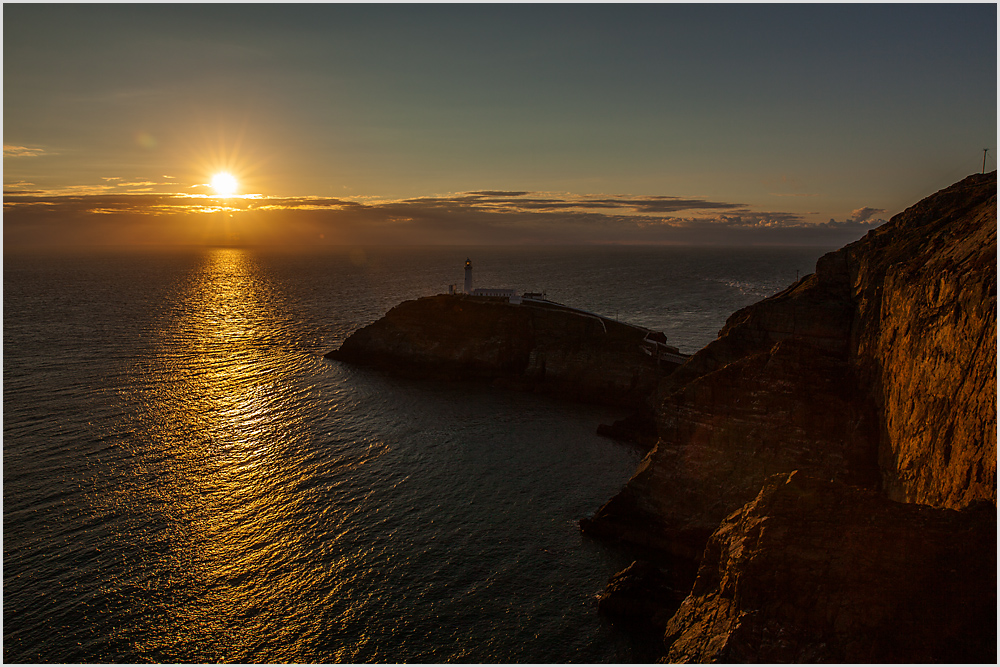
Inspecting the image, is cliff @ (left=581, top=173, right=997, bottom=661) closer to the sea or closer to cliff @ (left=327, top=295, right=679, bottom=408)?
the sea

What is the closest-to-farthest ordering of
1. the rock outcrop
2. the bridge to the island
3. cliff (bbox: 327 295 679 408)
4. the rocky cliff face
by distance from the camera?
the rock outcrop, the rocky cliff face, cliff (bbox: 327 295 679 408), the bridge to the island

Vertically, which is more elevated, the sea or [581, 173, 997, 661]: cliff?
[581, 173, 997, 661]: cliff

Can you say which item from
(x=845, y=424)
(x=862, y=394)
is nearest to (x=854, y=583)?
(x=845, y=424)

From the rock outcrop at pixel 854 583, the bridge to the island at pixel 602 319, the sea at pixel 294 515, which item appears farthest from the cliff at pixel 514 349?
Answer: the rock outcrop at pixel 854 583

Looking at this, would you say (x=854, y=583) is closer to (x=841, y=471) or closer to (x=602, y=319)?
(x=841, y=471)

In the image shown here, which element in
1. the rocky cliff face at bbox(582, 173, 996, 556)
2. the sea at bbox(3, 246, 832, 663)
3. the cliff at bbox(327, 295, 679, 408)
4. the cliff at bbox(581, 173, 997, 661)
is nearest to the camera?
the cliff at bbox(581, 173, 997, 661)

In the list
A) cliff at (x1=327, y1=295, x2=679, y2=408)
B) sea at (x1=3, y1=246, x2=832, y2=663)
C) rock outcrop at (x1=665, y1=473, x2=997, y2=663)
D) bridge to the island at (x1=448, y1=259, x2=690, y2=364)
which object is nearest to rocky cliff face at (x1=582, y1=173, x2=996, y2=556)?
rock outcrop at (x1=665, y1=473, x2=997, y2=663)

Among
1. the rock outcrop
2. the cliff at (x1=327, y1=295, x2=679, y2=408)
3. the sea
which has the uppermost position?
the rock outcrop
